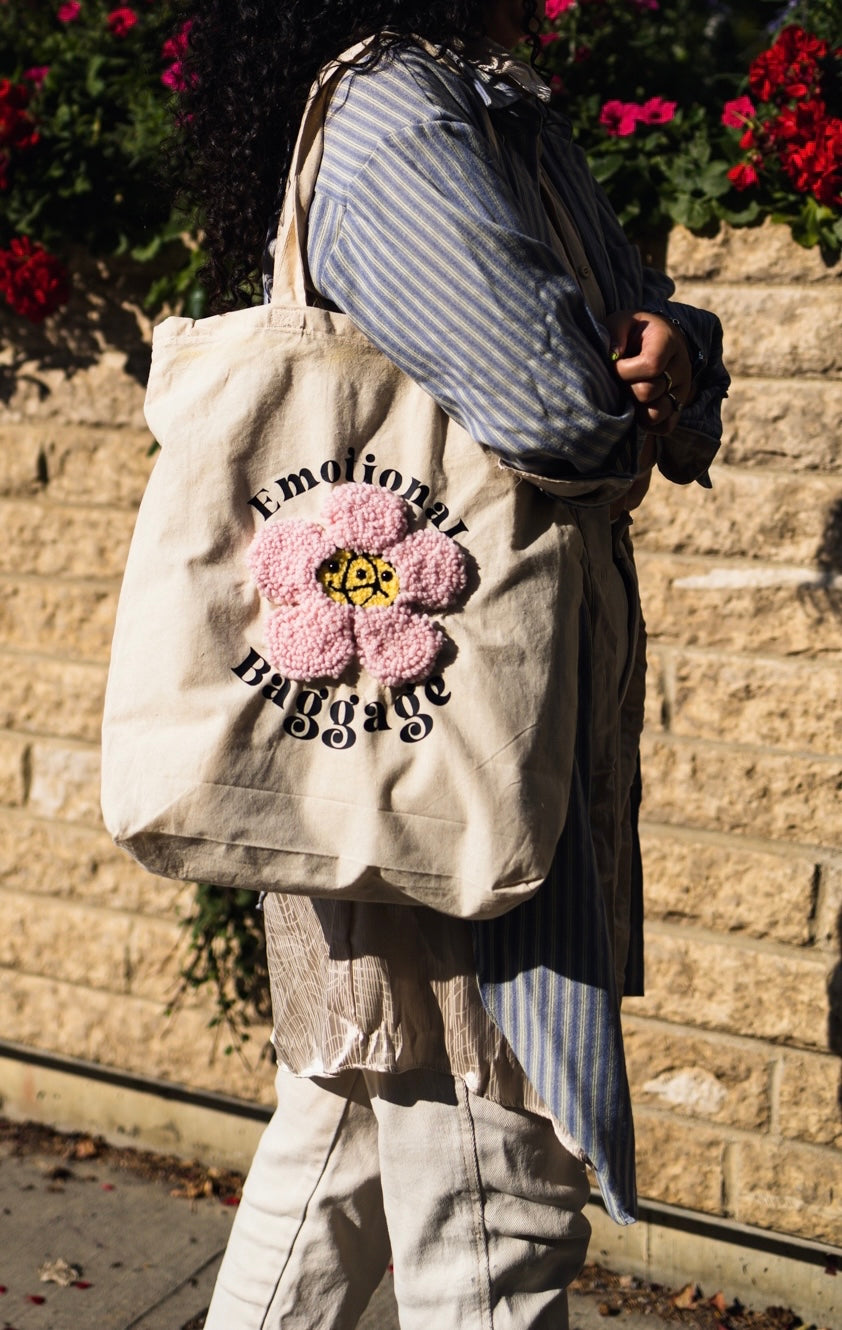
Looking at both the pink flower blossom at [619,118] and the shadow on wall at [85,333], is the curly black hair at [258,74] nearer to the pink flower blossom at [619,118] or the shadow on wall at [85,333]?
the pink flower blossom at [619,118]

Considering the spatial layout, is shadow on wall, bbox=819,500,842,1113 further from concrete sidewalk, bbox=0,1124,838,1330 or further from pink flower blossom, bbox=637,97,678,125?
pink flower blossom, bbox=637,97,678,125

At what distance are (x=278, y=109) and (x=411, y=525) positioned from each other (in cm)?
53

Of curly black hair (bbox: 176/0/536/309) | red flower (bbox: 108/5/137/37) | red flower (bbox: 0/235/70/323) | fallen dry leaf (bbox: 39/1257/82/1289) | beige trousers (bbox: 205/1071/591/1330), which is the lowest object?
fallen dry leaf (bbox: 39/1257/82/1289)

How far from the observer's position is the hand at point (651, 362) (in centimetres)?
144

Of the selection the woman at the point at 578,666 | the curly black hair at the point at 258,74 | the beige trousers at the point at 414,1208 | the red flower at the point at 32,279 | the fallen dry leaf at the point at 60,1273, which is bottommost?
the fallen dry leaf at the point at 60,1273

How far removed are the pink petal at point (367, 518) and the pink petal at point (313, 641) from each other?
0.21 ft

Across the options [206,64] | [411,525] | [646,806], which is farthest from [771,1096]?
[206,64]

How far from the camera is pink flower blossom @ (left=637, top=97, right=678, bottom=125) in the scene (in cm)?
252

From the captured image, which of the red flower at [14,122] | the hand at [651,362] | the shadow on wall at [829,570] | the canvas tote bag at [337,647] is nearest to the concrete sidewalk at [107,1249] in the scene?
the shadow on wall at [829,570]

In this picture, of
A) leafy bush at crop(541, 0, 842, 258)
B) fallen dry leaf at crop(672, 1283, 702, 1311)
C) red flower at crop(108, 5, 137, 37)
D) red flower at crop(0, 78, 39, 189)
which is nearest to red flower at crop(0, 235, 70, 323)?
red flower at crop(0, 78, 39, 189)

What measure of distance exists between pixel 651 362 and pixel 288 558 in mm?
440

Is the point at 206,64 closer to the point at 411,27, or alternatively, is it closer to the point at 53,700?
the point at 411,27

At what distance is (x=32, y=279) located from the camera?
285 centimetres

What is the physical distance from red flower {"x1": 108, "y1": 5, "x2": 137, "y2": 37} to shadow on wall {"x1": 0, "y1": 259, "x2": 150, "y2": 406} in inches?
21.1
